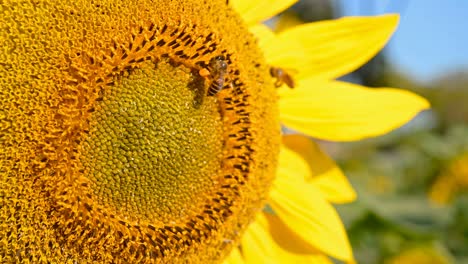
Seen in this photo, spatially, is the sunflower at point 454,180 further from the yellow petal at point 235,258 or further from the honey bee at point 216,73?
the honey bee at point 216,73

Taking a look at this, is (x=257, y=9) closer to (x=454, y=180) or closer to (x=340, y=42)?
(x=340, y=42)

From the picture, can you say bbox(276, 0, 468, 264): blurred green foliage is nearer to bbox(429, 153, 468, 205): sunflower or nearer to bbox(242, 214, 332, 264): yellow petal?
bbox(429, 153, 468, 205): sunflower

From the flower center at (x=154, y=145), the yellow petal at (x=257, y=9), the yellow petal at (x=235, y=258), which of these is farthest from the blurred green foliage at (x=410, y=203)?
the flower center at (x=154, y=145)

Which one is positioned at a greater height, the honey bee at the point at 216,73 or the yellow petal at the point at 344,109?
the honey bee at the point at 216,73

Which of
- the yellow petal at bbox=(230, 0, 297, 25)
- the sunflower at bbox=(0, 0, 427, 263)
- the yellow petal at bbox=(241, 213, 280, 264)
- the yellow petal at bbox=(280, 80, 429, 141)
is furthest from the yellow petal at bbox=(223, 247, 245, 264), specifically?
the yellow petal at bbox=(230, 0, 297, 25)

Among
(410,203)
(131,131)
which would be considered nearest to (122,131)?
(131,131)

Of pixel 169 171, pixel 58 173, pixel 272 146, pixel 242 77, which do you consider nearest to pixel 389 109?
pixel 272 146
